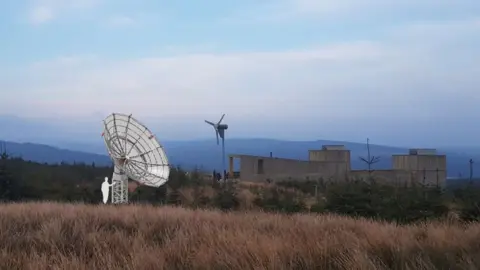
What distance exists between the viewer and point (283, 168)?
51.3 metres

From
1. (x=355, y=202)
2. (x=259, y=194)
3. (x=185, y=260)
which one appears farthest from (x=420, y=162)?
(x=185, y=260)

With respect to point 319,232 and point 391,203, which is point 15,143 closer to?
point 391,203

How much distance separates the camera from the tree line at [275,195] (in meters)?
19.4

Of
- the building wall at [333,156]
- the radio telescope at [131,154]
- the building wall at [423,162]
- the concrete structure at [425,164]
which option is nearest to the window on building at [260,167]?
the building wall at [333,156]

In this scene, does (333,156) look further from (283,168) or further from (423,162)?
(423,162)

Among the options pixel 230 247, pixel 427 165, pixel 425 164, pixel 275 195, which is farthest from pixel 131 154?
pixel 427 165

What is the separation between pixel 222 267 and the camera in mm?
5555

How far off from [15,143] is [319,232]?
456 feet

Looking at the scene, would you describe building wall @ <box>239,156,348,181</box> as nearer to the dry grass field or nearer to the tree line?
the tree line

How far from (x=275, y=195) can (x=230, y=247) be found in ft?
78.8

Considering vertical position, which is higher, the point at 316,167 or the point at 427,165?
the point at 427,165

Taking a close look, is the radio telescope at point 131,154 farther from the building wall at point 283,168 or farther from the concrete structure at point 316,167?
the building wall at point 283,168

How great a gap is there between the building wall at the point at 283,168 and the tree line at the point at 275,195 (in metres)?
6.36

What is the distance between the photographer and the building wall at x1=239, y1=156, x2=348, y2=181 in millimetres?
50625
